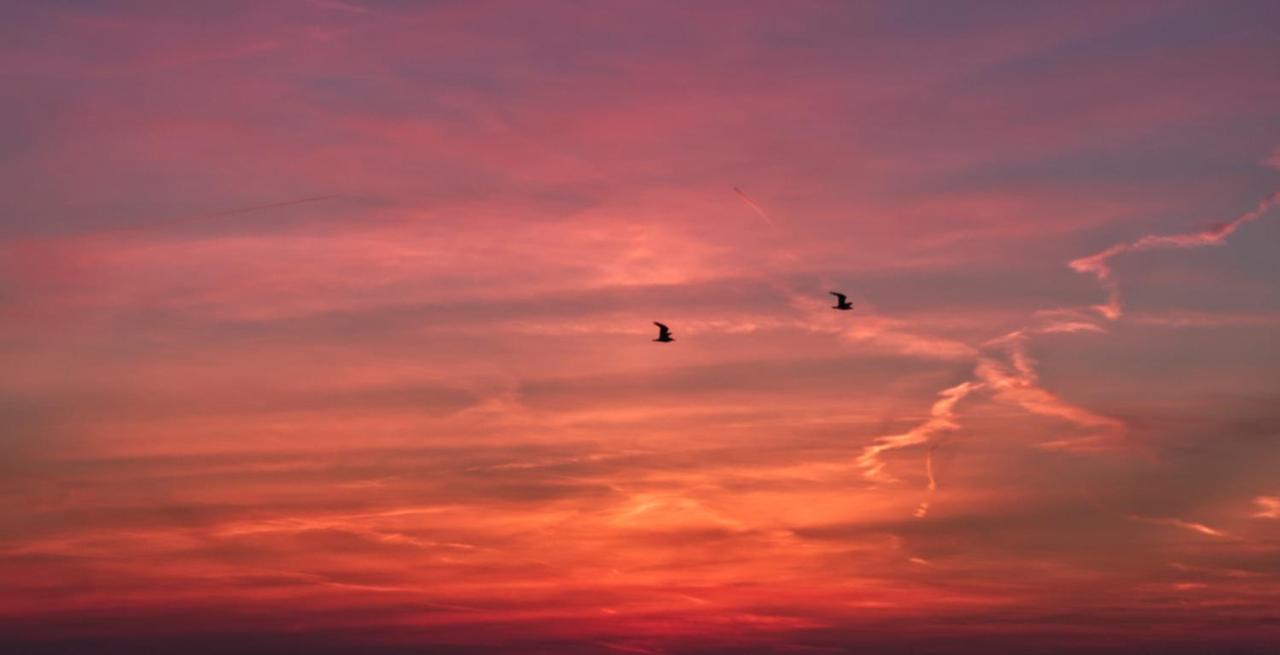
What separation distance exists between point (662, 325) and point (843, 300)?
21.5 meters

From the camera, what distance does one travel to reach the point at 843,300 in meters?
104

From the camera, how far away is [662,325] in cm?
10075
